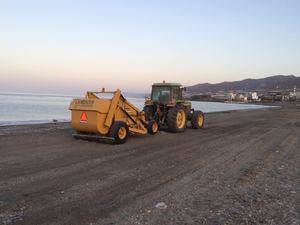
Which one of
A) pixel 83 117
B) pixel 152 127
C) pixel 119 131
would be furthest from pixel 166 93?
pixel 83 117

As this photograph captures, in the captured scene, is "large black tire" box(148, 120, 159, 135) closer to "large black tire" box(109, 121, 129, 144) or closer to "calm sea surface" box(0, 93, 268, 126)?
"large black tire" box(109, 121, 129, 144)

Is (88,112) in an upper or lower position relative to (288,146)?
upper

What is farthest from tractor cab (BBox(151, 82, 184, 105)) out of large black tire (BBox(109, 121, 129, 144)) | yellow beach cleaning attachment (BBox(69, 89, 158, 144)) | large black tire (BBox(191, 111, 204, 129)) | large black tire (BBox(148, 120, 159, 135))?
large black tire (BBox(109, 121, 129, 144))

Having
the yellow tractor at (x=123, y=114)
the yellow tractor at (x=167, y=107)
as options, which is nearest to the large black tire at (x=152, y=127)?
the yellow tractor at (x=123, y=114)

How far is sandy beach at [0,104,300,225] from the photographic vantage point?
228 inches

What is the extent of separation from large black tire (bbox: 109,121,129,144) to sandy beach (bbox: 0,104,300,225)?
1.33 feet

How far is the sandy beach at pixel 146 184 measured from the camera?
5.80m

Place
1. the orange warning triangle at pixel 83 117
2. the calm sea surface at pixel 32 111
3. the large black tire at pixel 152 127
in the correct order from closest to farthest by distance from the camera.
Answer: the orange warning triangle at pixel 83 117, the large black tire at pixel 152 127, the calm sea surface at pixel 32 111

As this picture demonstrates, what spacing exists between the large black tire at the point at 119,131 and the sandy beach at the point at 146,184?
40cm

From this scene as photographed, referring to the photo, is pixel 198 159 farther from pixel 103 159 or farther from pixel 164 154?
pixel 103 159

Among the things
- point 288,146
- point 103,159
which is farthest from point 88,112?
point 288,146

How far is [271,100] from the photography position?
5733 inches

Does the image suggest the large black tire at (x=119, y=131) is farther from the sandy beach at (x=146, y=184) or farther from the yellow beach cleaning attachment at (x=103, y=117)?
the sandy beach at (x=146, y=184)

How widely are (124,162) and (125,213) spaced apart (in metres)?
4.10
